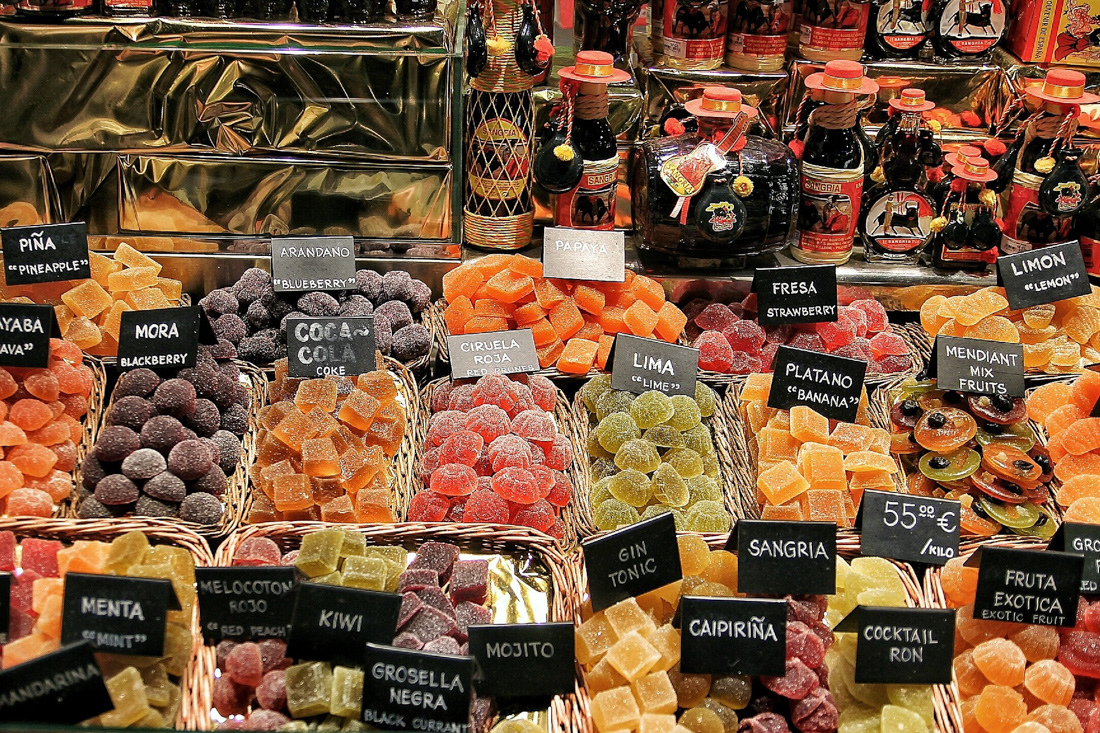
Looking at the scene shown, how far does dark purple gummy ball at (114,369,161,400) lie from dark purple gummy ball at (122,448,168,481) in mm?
160

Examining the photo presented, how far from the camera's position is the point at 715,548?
1.74 meters

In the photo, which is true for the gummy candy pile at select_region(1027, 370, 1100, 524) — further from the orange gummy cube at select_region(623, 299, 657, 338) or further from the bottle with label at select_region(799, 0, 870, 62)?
the bottle with label at select_region(799, 0, 870, 62)

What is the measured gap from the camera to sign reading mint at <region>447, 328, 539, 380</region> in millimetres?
2152

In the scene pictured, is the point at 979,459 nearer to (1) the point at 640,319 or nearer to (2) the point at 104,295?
(1) the point at 640,319

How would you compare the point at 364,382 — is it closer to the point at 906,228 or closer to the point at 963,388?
the point at 963,388

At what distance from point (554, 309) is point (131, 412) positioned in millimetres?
972

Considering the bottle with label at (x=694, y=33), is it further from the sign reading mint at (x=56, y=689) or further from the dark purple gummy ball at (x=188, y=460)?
the sign reading mint at (x=56, y=689)

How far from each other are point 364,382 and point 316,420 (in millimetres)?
173

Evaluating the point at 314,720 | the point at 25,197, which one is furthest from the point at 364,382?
the point at 25,197

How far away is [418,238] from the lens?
8.15ft

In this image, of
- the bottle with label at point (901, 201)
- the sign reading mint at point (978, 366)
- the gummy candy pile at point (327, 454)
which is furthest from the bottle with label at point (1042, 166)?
the gummy candy pile at point (327, 454)

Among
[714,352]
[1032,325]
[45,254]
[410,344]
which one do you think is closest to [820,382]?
[714,352]

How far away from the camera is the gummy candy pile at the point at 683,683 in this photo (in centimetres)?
140

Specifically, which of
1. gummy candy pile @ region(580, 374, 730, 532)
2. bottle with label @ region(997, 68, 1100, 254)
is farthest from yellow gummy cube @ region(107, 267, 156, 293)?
bottle with label @ region(997, 68, 1100, 254)
